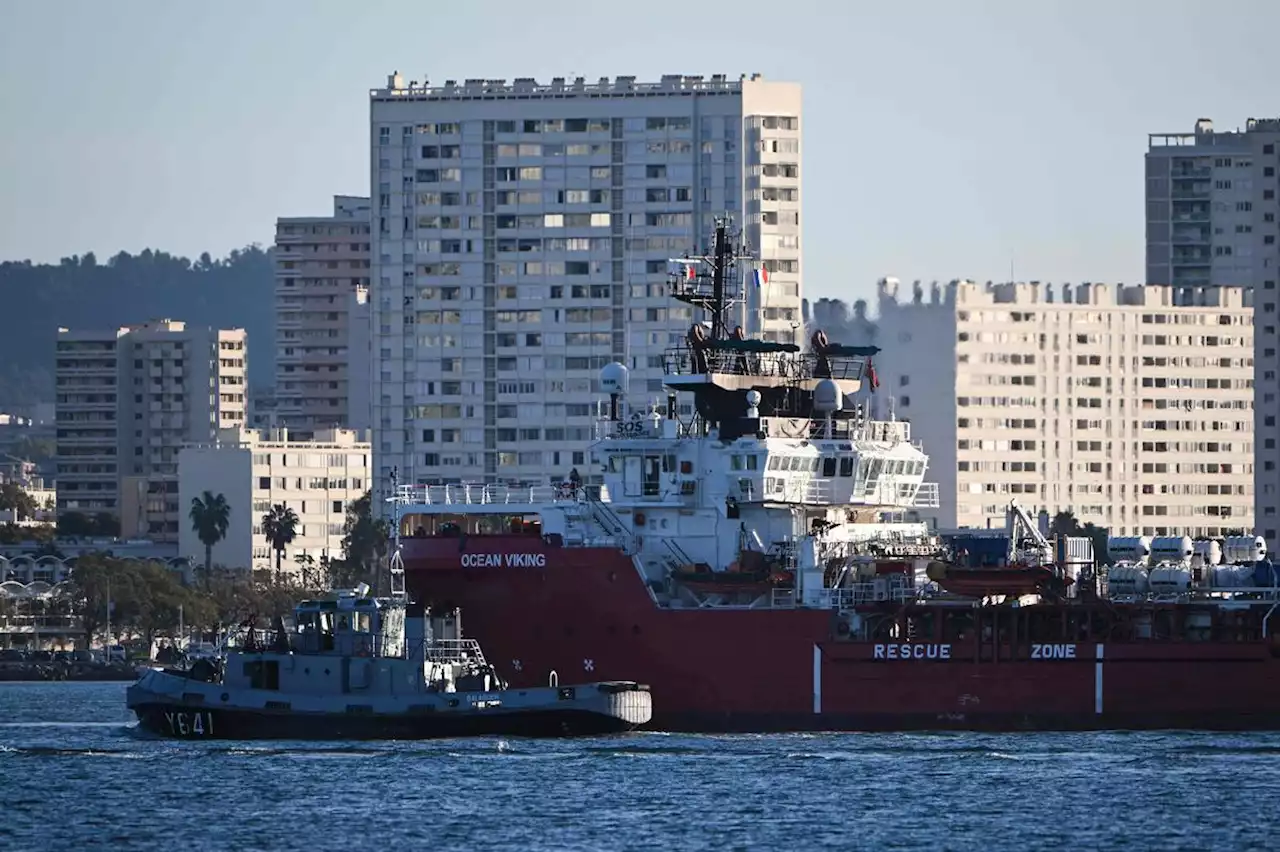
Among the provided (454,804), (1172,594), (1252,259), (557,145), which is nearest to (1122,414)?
(1252,259)

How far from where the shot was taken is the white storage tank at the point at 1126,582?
66625 mm

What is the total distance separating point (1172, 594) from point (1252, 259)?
13050 centimetres

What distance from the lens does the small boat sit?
63.7 metres

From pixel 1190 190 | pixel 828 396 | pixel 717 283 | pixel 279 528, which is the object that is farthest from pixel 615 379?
pixel 1190 190

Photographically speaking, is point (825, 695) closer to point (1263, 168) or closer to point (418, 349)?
point (418, 349)

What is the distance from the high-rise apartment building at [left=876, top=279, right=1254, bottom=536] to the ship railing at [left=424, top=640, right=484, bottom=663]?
4271 inches

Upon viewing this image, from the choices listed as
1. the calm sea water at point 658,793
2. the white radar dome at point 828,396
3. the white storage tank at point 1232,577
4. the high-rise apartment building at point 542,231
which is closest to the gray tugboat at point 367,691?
the calm sea water at point 658,793

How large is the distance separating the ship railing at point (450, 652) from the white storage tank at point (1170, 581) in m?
16.1

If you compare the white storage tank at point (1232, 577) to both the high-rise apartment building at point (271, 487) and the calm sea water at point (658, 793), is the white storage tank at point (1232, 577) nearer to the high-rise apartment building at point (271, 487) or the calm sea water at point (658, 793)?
the calm sea water at point (658, 793)

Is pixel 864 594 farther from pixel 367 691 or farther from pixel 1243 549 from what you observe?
pixel 367 691

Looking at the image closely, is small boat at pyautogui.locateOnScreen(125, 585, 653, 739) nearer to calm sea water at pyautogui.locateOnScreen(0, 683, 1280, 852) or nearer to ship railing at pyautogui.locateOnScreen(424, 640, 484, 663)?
ship railing at pyautogui.locateOnScreen(424, 640, 484, 663)

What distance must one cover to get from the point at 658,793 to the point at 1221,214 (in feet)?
477

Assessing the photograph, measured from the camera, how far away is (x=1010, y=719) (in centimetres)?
6475

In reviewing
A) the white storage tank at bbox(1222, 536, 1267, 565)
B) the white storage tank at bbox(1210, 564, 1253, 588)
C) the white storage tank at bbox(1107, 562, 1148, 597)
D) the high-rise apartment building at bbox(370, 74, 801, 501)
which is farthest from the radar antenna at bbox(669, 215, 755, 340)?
the high-rise apartment building at bbox(370, 74, 801, 501)
